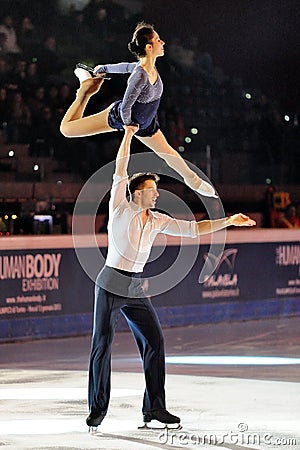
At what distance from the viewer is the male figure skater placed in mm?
7906

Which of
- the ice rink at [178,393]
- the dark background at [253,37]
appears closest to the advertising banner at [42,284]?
the ice rink at [178,393]

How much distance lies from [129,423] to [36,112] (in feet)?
30.0

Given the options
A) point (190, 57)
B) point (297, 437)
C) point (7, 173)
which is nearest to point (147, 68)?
point (297, 437)

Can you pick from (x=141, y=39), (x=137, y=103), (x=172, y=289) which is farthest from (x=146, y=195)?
(x=172, y=289)

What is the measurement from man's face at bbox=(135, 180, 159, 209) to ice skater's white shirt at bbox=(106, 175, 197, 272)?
57 millimetres

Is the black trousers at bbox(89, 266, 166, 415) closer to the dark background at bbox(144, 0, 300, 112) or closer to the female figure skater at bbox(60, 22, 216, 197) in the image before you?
the female figure skater at bbox(60, 22, 216, 197)

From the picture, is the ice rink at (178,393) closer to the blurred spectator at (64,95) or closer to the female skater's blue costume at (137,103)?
the female skater's blue costume at (137,103)

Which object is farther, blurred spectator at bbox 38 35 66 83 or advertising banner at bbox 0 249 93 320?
blurred spectator at bbox 38 35 66 83

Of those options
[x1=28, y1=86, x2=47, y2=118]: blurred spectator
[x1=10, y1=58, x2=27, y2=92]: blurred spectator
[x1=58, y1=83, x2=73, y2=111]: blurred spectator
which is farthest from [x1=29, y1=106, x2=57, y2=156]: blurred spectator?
[x1=10, y1=58, x2=27, y2=92]: blurred spectator

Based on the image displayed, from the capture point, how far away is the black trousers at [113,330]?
790 centimetres

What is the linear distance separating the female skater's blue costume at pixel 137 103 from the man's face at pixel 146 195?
55cm

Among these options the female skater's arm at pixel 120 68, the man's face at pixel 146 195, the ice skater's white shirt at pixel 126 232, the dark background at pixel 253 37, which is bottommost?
the ice skater's white shirt at pixel 126 232

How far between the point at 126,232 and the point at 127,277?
12.8 inches

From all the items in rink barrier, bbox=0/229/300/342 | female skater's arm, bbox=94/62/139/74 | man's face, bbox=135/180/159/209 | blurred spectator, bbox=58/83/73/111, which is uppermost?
blurred spectator, bbox=58/83/73/111
